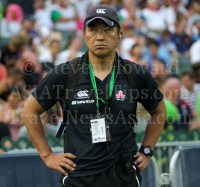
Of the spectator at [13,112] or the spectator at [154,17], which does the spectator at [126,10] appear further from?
the spectator at [13,112]

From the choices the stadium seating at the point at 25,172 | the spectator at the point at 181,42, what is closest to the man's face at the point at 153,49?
the spectator at the point at 181,42

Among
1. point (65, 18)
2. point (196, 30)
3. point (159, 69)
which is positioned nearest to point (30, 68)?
point (159, 69)

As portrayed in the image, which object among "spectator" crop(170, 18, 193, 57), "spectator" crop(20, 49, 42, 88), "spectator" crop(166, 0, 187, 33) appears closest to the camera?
"spectator" crop(20, 49, 42, 88)

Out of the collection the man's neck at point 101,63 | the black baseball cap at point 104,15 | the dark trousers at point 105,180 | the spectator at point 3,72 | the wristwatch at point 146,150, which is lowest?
the dark trousers at point 105,180

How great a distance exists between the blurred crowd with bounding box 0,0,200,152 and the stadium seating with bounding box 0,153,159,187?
2.43m

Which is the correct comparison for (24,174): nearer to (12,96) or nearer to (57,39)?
(12,96)

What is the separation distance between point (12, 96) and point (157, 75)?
383cm

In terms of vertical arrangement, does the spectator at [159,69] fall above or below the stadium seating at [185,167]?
above

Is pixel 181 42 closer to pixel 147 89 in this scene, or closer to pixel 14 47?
pixel 14 47

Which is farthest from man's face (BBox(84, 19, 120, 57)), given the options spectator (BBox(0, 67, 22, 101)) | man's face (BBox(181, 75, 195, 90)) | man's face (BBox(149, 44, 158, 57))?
man's face (BBox(149, 44, 158, 57))

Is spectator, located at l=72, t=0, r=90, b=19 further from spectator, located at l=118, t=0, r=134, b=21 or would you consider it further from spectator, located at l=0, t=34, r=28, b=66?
spectator, located at l=0, t=34, r=28, b=66

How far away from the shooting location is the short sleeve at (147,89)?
3.36m

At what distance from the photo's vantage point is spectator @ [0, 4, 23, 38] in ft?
37.5

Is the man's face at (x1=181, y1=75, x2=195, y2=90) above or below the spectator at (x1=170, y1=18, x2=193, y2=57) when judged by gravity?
below
